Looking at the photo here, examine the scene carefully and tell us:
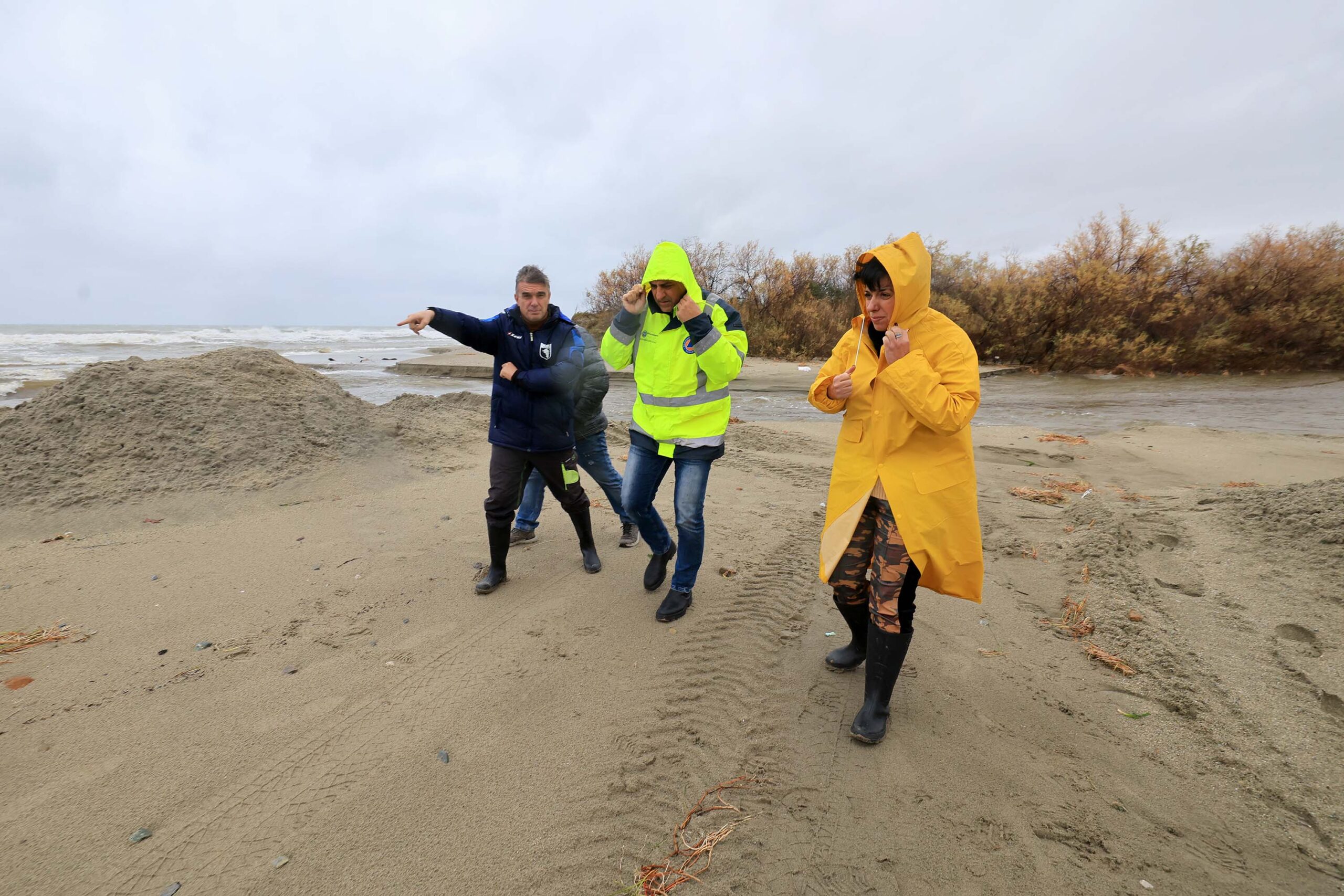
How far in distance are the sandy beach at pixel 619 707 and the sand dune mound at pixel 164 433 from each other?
80 mm

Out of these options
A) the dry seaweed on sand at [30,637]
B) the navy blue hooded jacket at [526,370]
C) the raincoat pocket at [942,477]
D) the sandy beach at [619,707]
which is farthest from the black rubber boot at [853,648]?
the dry seaweed on sand at [30,637]

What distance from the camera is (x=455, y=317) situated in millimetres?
3725

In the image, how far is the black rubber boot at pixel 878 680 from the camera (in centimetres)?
259

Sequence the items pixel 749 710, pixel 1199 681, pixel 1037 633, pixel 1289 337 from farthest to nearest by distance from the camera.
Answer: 1. pixel 1289 337
2. pixel 1037 633
3. pixel 1199 681
4. pixel 749 710

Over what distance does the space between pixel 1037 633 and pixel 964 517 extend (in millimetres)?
1738

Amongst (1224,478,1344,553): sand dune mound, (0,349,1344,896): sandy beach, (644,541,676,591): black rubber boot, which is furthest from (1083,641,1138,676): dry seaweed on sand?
(644,541,676,591): black rubber boot

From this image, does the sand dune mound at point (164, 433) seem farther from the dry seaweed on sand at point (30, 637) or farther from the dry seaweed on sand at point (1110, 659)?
the dry seaweed on sand at point (1110, 659)

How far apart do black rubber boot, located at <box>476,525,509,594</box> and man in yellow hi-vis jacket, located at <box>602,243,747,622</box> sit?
2.99 feet

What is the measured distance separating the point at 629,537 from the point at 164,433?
4887 mm

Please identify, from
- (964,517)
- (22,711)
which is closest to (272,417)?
(22,711)

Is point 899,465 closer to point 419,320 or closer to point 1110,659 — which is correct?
point 1110,659

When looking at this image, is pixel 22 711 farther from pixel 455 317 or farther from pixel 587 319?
pixel 587 319

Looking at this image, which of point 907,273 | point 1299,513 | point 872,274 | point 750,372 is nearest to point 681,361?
point 872,274

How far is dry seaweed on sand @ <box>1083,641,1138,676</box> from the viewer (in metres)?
3.13
